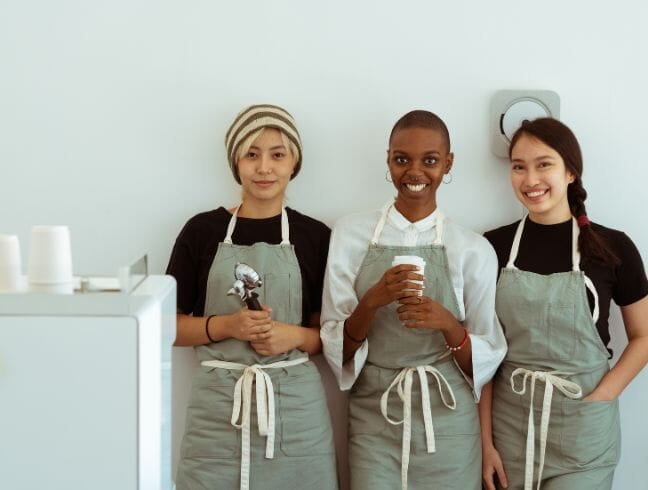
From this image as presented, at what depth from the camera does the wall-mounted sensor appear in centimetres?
217

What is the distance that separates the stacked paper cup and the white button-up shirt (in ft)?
3.31

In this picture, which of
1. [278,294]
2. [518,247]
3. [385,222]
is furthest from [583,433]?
[278,294]

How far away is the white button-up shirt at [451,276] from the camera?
2010 mm

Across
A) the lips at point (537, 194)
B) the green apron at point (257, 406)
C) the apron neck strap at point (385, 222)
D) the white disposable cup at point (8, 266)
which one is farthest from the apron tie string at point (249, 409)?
the white disposable cup at point (8, 266)

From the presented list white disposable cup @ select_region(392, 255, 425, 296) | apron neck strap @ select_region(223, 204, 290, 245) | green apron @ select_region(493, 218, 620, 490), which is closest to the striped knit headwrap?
apron neck strap @ select_region(223, 204, 290, 245)

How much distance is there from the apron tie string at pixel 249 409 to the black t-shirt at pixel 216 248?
0.64 feet

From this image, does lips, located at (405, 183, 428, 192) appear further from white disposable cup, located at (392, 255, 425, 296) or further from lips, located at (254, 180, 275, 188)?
lips, located at (254, 180, 275, 188)

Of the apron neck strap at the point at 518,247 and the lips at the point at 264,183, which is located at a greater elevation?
the lips at the point at 264,183

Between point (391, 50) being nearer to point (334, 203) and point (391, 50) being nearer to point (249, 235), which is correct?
point (334, 203)

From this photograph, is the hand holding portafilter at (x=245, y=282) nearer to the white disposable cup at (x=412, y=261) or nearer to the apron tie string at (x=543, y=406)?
the white disposable cup at (x=412, y=261)

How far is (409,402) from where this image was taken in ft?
6.44

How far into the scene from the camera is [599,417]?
6.57 ft

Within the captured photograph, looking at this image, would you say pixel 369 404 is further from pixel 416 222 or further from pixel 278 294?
pixel 416 222

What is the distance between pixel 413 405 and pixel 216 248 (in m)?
0.59
